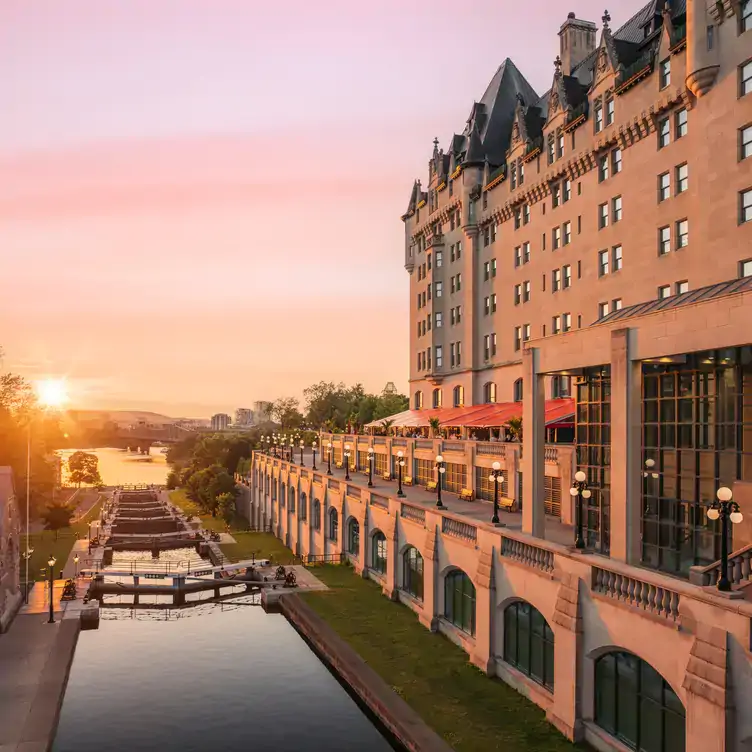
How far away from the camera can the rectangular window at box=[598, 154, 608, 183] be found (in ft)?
154

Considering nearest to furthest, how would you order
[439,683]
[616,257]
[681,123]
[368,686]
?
[368,686] → [439,683] → [681,123] → [616,257]

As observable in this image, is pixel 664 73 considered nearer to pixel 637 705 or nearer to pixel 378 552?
pixel 378 552

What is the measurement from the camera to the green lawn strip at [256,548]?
222ft

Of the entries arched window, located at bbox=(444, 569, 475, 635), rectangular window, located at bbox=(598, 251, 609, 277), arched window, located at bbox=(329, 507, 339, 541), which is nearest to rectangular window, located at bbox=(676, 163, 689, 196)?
rectangular window, located at bbox=(598, 251, 609, 277)

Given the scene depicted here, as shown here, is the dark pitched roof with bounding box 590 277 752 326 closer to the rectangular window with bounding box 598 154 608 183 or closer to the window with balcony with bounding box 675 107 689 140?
the window with balcony with bounding box 675 107 689 140

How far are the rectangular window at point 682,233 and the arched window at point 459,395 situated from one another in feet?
105

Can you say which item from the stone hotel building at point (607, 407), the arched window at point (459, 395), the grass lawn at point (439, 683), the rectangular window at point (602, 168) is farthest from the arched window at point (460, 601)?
the arched window at point (459, 395)

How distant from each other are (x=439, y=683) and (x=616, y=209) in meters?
31.6

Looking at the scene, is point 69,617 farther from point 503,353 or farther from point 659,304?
point 503,353

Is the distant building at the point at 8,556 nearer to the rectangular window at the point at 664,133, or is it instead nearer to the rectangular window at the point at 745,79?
the rectangular window at the point at 664,133

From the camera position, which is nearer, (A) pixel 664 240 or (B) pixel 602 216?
(A) pixel 664 240

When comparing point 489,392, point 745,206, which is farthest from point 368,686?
point 489,392

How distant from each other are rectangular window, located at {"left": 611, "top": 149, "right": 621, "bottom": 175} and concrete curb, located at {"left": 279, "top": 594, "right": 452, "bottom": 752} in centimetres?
3254

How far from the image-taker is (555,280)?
54.8 meters
